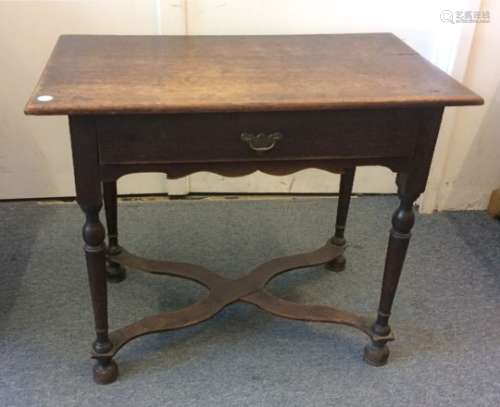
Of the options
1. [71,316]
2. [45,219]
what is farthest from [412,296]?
[45,219]

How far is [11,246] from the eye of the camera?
1748 millimetres

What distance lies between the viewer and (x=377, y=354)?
137 centimetres

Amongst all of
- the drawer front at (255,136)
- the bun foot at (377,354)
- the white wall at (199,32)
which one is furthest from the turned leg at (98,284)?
the white wall at (199,32)

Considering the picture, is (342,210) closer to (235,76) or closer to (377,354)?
(377,354)

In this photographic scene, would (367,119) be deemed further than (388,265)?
No

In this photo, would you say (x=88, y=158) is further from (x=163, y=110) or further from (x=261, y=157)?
(x=261, y=157)

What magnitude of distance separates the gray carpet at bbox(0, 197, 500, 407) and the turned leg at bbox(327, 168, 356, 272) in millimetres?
32

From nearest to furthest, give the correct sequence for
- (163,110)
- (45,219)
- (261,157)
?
(163,110)
(261,157)
(45,219)

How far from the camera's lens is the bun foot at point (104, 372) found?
1299mm

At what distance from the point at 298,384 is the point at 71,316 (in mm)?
595

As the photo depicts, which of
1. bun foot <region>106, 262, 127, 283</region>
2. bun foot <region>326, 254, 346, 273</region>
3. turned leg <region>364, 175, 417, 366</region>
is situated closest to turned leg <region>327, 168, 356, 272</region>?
bun foot <region>326, 254, 346, 273</region>

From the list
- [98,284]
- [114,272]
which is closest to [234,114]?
[98,284]

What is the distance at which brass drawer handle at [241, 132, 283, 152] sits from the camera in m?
1.07

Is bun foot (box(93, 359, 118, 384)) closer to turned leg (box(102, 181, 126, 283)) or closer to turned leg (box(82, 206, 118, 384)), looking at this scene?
turned leg (box(82, 206, 118, 384))
